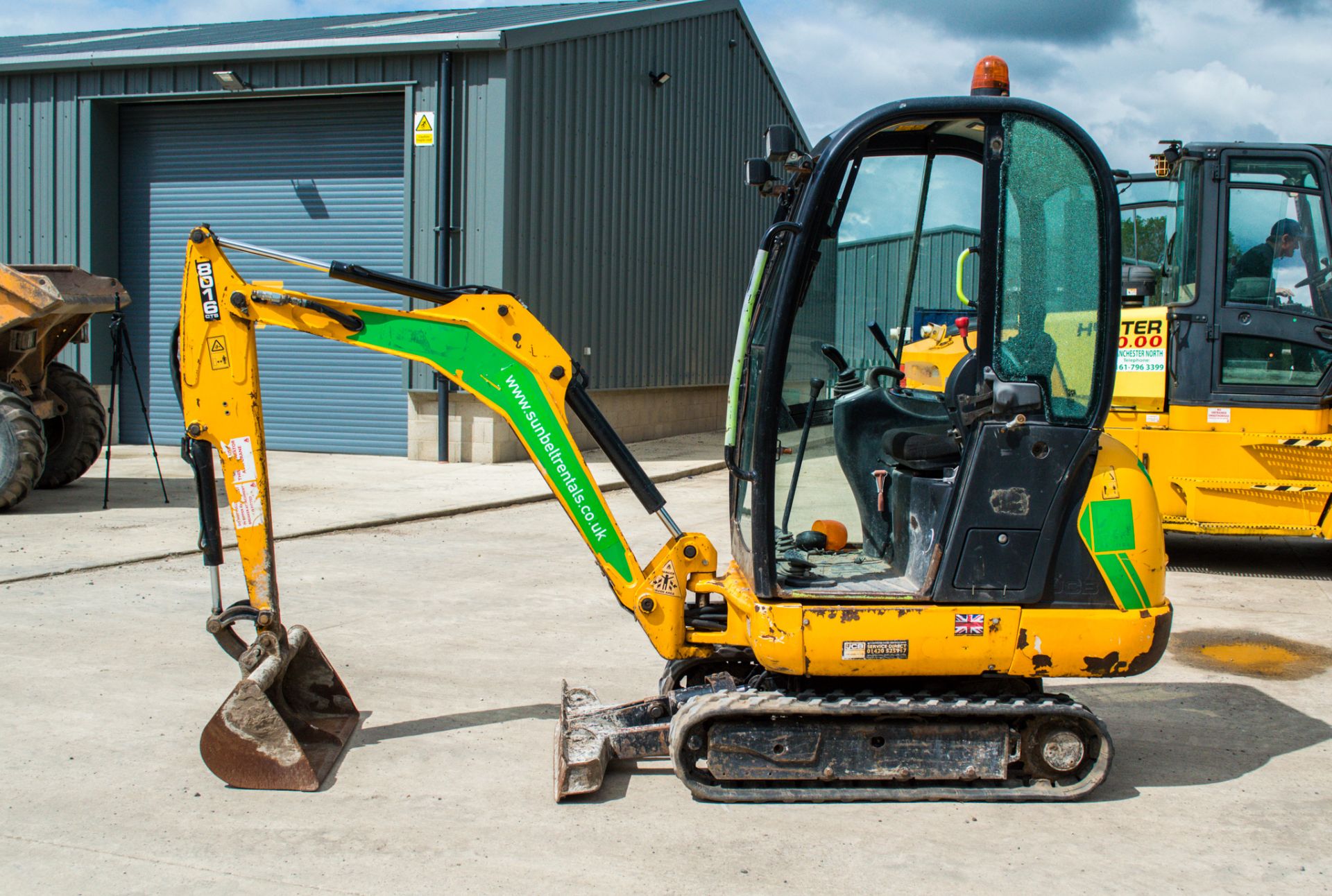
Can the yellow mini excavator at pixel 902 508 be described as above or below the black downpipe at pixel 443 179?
below

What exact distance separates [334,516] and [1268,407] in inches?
308

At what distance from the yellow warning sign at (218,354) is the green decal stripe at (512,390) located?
0.50 m

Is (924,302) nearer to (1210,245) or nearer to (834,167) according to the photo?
(834,167)

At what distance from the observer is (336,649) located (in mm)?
6590

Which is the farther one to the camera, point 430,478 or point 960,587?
point 430,478

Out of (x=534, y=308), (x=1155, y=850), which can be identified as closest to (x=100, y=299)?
(x=534, y=308)

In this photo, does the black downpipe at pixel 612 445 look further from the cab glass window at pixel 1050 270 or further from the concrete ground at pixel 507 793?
the cab glass window at pixel 1050 270

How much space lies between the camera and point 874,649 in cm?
446

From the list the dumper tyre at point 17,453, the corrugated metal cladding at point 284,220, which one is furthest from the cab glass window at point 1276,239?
the corrugated metal cladding at point 284,220

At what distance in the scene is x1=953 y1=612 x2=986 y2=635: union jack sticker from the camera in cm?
447

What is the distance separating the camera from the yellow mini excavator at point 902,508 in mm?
4465

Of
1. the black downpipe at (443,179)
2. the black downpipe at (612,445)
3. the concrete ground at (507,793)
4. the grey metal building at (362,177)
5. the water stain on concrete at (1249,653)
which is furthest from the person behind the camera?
the grey metal building at (362,177)

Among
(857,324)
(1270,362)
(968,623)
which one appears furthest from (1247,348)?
(968,623)

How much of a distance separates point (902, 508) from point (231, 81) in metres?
13.5
